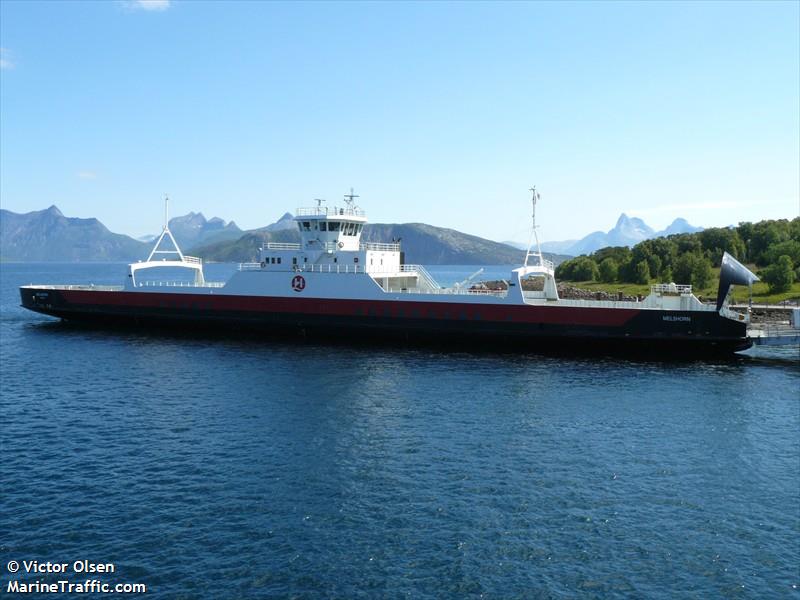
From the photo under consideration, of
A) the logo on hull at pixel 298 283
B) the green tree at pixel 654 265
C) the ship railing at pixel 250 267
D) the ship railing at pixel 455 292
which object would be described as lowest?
the ship railing at pixel 455 292

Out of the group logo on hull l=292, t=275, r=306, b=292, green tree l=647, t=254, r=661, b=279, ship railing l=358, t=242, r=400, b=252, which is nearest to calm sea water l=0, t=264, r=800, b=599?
logo on hull l=292, t=275, r=306, b=292

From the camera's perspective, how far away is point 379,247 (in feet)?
181

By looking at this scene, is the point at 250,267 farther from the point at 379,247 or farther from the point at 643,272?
the point at 643,272

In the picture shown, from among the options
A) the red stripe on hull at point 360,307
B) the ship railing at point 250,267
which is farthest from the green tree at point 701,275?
the ship railing at point 250,267

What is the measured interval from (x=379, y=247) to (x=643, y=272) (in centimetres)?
6715

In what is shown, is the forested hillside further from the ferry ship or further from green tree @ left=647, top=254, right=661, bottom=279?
the ferry ship

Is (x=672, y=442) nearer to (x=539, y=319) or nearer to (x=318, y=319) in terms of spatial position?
(x=539, y=319)

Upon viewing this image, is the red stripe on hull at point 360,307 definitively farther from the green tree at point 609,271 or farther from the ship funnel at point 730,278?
the green tree at point 609,271

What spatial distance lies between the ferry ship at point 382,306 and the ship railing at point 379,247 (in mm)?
161

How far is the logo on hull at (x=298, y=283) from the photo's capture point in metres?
52.6

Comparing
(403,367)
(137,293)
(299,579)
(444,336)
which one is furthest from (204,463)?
(137,293)

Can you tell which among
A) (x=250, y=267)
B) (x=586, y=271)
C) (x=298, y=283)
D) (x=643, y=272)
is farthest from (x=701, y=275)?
(x=250, y=267)

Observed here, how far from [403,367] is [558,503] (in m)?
21.8

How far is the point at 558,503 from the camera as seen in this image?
19906 mm
